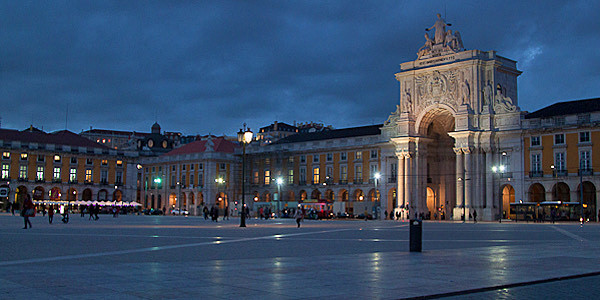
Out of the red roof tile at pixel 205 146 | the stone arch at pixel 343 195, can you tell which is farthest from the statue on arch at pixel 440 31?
the red roof tile at pixel 205 146

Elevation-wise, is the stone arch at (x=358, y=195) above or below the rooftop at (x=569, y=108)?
below

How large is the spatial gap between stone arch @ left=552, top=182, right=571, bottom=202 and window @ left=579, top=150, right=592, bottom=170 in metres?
3.55

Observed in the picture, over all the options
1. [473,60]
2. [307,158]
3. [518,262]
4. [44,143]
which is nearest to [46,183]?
[44,143]

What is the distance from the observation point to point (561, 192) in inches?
2766

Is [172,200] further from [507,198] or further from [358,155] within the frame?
[507,198]

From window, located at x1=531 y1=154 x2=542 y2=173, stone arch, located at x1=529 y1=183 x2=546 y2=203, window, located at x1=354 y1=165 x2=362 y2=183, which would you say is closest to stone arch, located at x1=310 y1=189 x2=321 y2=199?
window, located at x1=354 y1=165 x2=362 y2=183

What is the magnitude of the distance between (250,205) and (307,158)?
11.8 m

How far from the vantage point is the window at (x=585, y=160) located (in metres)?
63.8

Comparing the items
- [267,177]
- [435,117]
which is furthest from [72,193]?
[435,117]

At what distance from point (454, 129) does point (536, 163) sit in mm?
13052

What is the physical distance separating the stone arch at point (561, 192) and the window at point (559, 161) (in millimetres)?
1746

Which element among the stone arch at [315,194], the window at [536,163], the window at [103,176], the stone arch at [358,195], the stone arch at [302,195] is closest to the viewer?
the window at [536,163]

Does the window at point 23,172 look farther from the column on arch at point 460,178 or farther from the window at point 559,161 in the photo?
the window at point 559,161

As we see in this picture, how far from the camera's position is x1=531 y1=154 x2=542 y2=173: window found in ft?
221
